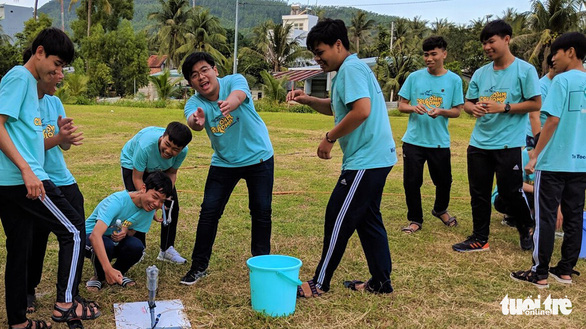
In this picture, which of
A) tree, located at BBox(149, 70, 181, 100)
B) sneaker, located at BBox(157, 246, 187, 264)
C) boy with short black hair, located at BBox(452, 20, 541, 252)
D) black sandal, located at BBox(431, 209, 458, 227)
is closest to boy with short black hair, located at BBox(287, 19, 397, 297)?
sneaker, located at BBox(157, 246, 187, 264)

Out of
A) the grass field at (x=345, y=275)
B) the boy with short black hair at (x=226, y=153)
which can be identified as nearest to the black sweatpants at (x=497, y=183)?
the grass field at (x=345, y=275)

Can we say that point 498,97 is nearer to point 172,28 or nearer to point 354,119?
point 354,119


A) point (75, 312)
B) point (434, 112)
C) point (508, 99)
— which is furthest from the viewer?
point (434, 112)

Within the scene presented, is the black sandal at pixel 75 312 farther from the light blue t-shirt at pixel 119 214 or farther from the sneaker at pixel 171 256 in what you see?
the sneaker at pixel 171 256

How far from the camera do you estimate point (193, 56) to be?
3.58 meters

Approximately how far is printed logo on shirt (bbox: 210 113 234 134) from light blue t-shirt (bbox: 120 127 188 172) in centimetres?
42

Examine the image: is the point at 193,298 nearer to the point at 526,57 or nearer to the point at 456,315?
the point at 456,315

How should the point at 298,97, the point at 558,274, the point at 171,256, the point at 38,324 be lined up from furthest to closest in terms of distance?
the point at 171,256
the point at 558,274
the point at 298,97
the point at 38,324

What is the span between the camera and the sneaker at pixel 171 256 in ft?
14.0

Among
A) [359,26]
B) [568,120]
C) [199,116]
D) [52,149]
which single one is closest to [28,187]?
[52,149]

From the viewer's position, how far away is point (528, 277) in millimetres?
3908

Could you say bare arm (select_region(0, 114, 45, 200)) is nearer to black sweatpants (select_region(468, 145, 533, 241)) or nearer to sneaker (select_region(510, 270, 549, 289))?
sneaker (select_region(510, 270, 549, 289))

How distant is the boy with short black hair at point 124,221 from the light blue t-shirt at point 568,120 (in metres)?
2.70

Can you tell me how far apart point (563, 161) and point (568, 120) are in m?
0.30
